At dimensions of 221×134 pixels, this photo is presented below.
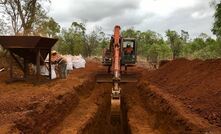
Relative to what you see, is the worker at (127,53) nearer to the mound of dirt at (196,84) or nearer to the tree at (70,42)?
the mound of dirt at (196,84)

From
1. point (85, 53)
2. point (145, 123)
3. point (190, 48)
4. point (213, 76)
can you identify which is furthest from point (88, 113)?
point (190, 48)

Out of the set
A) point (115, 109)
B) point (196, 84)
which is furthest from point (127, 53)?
point (115, 109)

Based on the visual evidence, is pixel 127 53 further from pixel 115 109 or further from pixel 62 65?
pixel 115 109

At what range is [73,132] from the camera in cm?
1330

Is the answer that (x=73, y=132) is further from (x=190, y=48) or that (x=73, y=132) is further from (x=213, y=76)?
(x=190, y=48)

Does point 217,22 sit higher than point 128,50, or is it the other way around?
point 217,22

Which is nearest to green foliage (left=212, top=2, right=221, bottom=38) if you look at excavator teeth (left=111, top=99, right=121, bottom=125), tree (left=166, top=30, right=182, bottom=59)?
excavator teeth (left=111, top=99, right=121, bottom=125)

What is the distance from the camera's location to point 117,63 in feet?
60.6

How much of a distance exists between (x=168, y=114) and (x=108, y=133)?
9.24 feet

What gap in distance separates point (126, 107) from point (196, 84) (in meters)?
3.74

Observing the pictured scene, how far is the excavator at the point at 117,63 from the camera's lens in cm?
1519

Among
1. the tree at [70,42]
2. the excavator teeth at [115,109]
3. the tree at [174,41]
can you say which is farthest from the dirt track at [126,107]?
the tree at [174,41]

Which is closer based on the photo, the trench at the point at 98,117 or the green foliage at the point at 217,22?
the trench at the point at 98,117

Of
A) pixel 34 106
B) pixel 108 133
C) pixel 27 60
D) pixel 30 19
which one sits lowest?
pixel 108 133
